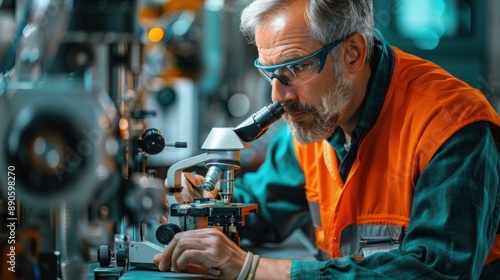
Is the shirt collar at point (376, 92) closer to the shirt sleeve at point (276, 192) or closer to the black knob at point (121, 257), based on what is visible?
the shirt sleeve at point (276, 192)

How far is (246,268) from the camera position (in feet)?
5.50

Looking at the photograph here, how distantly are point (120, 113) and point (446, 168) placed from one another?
0.92 metres

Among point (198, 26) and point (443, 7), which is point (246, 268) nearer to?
point (198, 26)

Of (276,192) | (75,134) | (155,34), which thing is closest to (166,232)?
(75,134)

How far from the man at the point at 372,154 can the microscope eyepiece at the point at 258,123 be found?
0.08 metres

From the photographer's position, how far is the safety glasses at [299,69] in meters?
1.88

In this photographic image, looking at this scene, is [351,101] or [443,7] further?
[443,7]

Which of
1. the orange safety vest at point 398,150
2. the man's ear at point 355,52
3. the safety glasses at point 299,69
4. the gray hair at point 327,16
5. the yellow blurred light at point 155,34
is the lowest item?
the orange safety vest at point 398,150

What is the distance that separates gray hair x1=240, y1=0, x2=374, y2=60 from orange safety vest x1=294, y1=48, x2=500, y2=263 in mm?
192

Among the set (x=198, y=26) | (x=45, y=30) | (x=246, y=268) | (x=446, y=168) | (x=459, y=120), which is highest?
(x=198, y=26)

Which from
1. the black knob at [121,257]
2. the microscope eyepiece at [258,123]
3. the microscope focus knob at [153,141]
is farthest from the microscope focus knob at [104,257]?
the microscope eyepiece at [258,123]

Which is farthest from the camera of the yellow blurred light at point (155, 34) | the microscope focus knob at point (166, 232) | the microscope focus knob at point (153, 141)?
the yellow blurred light at point (155, 34)

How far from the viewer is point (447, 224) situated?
1665 millimetres

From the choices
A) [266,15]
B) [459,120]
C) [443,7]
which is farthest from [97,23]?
[443,7]
